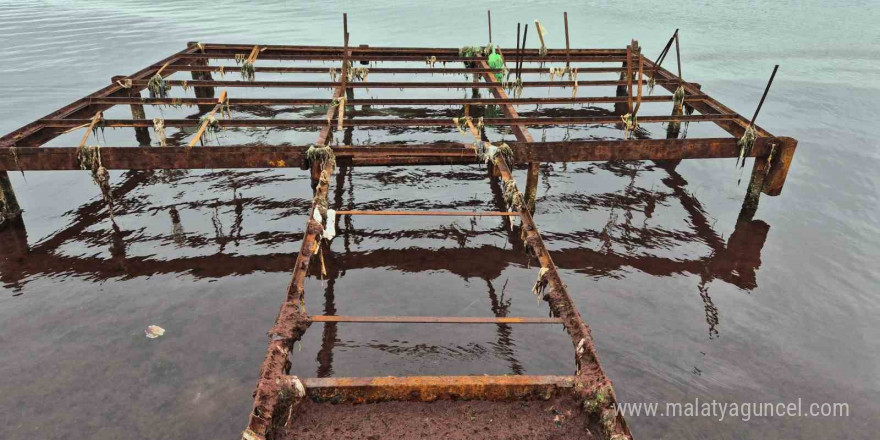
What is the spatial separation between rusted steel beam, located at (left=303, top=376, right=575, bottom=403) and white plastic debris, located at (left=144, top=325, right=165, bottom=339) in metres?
3.52

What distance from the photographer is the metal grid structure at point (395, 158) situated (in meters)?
3.61

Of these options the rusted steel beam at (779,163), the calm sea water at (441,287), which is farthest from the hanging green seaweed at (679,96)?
the rusted steel beam at (779,163)

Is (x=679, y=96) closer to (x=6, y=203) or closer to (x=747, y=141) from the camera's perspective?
(x=747, y=141)

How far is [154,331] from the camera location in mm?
6043

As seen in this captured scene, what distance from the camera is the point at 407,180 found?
1102cm

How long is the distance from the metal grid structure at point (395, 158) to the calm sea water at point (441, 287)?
0.96 metres

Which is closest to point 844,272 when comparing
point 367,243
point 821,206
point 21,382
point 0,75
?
point 821,206

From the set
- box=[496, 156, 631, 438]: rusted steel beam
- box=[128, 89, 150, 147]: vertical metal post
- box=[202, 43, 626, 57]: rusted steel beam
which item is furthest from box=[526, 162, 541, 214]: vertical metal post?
box=[128, 89, 150, 147]: vertical metal post

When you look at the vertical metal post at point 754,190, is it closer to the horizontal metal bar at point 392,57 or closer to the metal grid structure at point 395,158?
the metal grid structure at point 395,158

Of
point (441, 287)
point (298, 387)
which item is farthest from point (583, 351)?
point (441, 287)

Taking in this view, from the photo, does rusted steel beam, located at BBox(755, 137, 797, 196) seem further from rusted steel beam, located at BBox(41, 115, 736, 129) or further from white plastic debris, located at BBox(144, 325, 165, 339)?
white plastic debris, located at BBox(144, 325, 165, 339)

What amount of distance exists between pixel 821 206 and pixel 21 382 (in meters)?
14.2

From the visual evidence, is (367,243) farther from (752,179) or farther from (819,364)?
(752,179)

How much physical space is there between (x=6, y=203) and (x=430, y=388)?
28.7 ft
